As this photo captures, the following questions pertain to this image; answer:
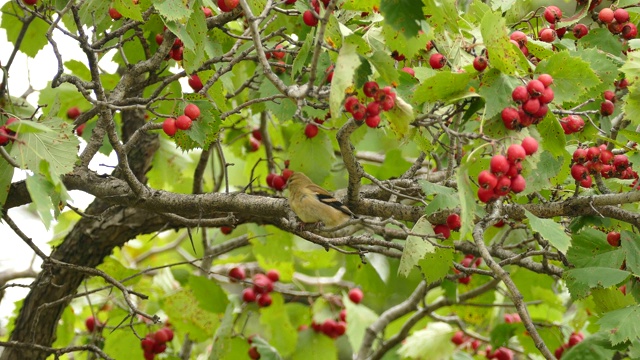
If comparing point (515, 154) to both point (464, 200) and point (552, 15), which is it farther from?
point (552, 15)

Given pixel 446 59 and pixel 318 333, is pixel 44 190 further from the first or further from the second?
pixel 318 333

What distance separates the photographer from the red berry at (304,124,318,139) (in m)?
4.32

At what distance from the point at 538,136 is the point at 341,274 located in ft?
13.2

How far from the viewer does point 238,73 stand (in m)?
4.85

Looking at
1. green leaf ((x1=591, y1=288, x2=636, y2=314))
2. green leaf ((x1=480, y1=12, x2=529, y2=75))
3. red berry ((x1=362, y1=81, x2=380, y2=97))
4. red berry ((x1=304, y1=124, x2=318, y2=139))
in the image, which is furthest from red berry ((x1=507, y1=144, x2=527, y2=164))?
red berry ((x1=304, y1=124, x2=318, y2=139))

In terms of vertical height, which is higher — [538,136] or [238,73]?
[238,73]

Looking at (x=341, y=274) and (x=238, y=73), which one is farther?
(x=341, y=274)

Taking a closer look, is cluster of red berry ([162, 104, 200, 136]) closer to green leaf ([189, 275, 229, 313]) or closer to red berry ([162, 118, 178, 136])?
red berry ([162, 118, 178, 136])

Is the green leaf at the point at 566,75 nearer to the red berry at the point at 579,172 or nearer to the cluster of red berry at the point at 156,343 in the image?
the red berry at the point at 579,172

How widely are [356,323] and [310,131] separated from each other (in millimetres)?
1997

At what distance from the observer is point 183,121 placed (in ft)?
10.4

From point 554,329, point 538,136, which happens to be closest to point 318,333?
point 554,329

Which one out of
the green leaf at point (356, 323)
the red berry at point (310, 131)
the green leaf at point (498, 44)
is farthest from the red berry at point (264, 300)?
the green leaf at point (498, 44)

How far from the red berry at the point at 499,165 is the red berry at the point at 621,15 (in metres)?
1.44
